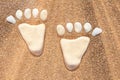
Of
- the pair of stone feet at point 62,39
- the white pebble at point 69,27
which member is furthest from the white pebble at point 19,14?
the white pebble at point 69,27

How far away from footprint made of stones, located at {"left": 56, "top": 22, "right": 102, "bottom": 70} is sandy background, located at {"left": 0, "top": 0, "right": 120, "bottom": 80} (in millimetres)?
11

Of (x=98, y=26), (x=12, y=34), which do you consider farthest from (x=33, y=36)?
(x=98, y=26)

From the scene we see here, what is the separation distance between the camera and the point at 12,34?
57 centimetres

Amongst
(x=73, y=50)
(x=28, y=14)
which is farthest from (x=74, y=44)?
(x=28, y=14)

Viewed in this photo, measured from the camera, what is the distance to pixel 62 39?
562 mm

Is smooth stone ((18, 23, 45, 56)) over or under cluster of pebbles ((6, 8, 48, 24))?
under

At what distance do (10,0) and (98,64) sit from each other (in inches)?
10.5

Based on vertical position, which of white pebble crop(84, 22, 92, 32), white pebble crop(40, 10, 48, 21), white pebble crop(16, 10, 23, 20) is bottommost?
white pebble crop(84, 22, 92, 32)

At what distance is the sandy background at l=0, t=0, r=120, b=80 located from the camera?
556 millimetres

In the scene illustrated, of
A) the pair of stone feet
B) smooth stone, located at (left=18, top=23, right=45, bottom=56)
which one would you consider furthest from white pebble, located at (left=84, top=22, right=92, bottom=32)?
smooth stone, located at (left=18, top=23, right=45, bottom=56)

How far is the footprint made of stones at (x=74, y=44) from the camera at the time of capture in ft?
1.80

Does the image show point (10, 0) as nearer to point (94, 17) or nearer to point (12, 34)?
point (12, 34)

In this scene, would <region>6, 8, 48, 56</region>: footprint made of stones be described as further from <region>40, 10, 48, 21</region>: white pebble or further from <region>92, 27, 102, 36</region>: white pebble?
<region>92, 27, 102, 36</region>: white pebble

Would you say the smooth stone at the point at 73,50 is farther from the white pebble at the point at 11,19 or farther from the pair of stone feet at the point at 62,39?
the white pebble at the point at 11,19
